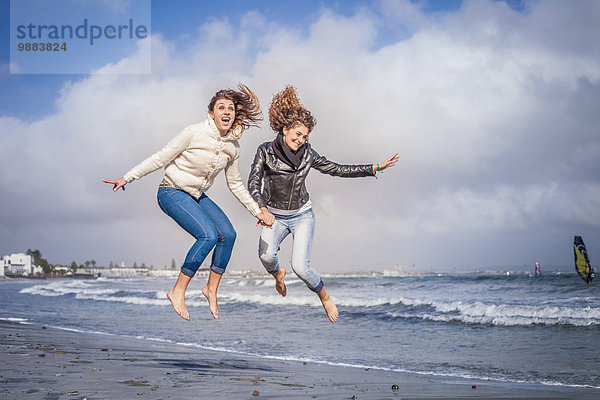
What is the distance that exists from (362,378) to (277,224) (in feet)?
11.0

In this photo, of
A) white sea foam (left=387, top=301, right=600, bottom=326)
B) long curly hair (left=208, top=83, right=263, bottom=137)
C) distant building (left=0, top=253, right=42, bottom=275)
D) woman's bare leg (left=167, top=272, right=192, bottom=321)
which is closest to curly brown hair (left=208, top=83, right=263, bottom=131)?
long curly hair (left=208, top=83, right=263, bottom=137)

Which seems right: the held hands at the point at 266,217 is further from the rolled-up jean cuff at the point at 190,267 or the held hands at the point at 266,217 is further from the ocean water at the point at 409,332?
the ocean water at the point at 409,332

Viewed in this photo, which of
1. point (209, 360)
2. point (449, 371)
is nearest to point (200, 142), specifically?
point (209, 360)

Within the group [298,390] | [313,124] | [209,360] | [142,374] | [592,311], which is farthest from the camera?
[592,311]

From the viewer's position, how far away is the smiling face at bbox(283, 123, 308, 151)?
5770 mm

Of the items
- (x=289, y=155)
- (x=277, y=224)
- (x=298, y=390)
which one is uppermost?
(x=289, y=155)

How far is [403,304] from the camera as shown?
21.9 metres

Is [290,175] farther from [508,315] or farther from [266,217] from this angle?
[508,315]

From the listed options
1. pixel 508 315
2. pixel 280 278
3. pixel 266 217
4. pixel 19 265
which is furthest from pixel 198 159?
pixel 19 265

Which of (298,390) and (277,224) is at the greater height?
(277,224)

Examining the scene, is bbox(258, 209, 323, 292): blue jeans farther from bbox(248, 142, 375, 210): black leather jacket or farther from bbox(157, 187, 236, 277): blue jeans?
bbox(157, 187, 236, 277): blue jeans

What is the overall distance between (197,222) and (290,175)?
3.65ft

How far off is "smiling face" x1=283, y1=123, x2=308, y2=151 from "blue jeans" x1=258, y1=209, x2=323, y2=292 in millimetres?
805

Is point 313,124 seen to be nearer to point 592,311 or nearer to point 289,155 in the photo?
point 289,155
